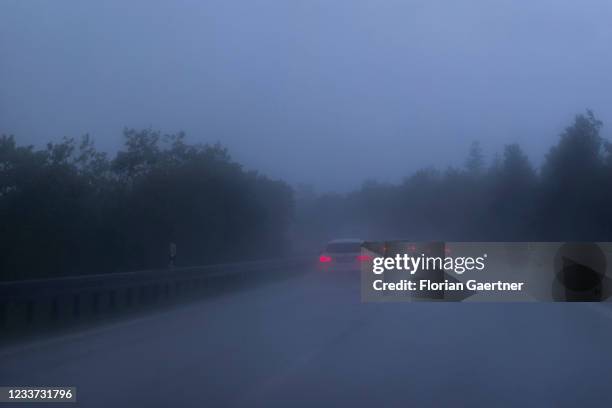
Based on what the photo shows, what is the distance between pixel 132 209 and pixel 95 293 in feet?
94.0

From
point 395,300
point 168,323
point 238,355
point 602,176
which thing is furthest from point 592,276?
point 602,176

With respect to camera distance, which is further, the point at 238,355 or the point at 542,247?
the point at 542,247

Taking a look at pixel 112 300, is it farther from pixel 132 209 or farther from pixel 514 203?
pixel 514 203

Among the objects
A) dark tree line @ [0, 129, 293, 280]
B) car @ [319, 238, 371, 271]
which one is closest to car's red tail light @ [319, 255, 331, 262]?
car @ [319, 238, 371, 271]

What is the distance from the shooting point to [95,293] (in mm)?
20375

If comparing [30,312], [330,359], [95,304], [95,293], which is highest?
[95,293]

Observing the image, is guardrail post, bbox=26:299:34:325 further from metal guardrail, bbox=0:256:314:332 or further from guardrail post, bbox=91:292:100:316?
guardrail post, bbox=91:292:100:316

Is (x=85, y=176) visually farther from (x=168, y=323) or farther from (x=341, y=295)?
(x=168, y=323)

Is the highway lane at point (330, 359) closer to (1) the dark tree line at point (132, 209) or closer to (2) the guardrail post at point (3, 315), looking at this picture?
(2) the guardrail post at point (3, 315)

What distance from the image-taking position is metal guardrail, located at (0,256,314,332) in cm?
1741

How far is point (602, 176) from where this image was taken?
51.4m

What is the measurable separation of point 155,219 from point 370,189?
45792 mm

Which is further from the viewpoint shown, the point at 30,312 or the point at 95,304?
the point at 95,304

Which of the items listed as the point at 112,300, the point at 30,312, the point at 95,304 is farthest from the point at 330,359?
the point at 112,300
